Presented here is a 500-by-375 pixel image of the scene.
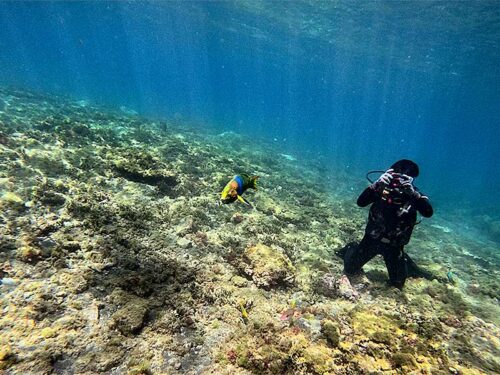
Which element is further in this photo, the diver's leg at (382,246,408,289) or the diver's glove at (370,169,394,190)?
the diver's leg at (382,246,408,289)

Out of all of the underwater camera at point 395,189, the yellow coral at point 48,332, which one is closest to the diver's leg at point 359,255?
the underwater camera at point 395,189

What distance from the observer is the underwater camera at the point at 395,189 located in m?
6.02

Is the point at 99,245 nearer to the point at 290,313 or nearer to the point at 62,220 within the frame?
the point at 62,220

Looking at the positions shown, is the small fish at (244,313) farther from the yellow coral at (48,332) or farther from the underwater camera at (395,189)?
the underwater camera at (395,189)

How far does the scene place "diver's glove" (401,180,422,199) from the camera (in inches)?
232

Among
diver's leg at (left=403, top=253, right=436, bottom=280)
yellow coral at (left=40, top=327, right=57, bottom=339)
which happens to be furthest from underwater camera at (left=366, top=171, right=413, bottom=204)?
yellow coral at (left=40, top=327, right=57, bottom=339)

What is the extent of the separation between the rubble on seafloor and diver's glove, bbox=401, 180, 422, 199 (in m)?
2.35

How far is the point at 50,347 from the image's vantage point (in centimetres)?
339

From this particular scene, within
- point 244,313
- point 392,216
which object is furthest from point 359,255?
point 244,313

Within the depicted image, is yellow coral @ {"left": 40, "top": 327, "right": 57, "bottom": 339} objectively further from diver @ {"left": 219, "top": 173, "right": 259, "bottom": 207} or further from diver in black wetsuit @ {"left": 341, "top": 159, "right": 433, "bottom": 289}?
diver in black wetsuit @ {"left": 341, "top": 159, "right": 433, "bottom": 289}

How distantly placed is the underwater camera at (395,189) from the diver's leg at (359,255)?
3.99ft

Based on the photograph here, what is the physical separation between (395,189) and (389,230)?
106 centimetres

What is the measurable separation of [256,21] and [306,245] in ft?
133

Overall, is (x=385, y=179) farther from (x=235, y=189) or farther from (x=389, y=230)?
(x=235, y=189)
